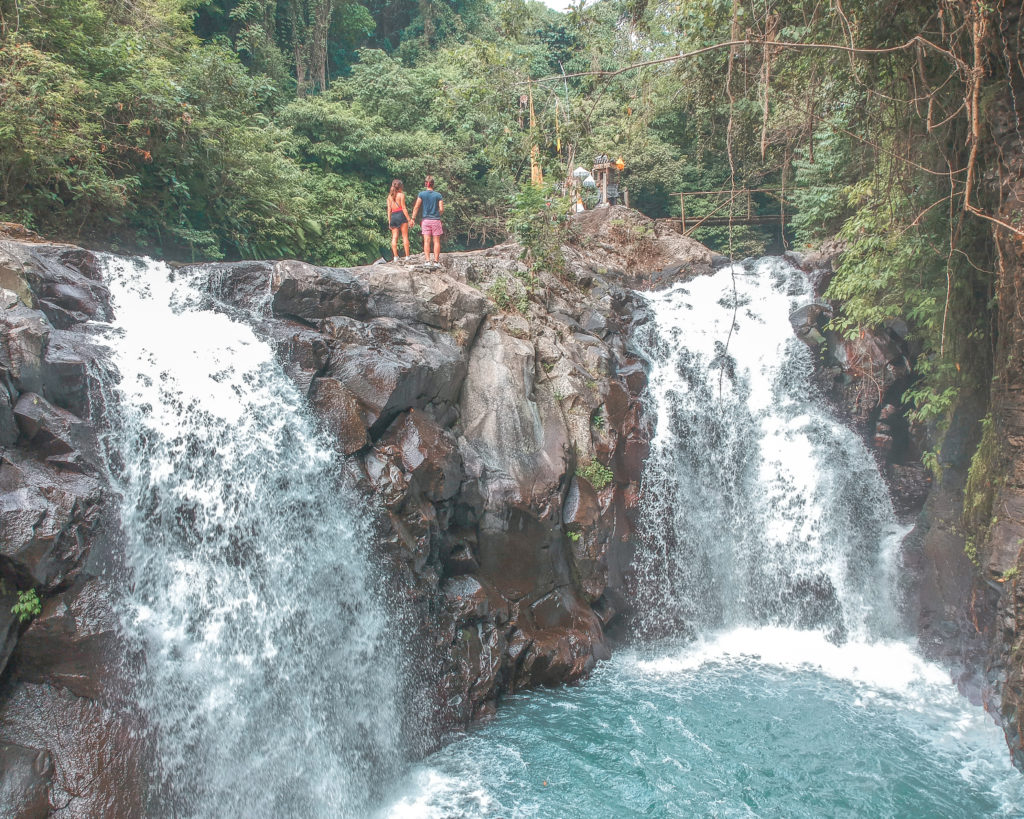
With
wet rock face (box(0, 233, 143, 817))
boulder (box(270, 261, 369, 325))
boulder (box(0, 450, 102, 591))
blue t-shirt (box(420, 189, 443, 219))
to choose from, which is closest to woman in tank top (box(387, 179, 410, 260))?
blue t-shirt (box(420, 189, 443, 219))

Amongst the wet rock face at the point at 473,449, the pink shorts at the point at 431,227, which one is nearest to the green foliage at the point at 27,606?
Result: the wet rock face at the point at 473,449

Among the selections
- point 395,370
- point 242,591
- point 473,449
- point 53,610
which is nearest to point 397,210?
point 395,370

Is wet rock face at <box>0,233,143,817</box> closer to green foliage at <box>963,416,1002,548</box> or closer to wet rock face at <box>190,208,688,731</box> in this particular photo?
wet rock face at <box>190,208,688,731</box>

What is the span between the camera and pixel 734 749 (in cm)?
645

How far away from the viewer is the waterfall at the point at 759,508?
9102mm

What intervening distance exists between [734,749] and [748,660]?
2.05 meters

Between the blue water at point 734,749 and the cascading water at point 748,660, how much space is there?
21mm

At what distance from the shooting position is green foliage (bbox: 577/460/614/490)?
8.84 m

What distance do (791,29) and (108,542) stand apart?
7386 millimetres

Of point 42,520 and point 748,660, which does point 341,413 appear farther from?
point 748,660

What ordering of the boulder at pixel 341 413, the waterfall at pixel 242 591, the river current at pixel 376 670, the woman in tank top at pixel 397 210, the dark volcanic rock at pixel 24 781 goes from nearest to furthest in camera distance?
the dark volcanic rock at pixel 24 781
the waterfall at pixel 242 591
the river current at pixel 376 670
the boulder at pixel 341 413
the woman in tank top at pixel 397 210

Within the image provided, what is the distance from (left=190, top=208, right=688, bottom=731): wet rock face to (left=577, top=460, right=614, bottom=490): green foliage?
0.11ft

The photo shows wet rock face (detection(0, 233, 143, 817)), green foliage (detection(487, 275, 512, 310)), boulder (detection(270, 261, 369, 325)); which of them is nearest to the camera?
wet rock face (detection(0, 233, 143, 817))

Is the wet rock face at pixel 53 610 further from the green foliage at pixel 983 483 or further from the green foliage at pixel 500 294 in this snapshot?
the green foliage at pixel 983 483
